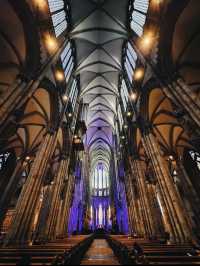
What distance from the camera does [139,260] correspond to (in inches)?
116

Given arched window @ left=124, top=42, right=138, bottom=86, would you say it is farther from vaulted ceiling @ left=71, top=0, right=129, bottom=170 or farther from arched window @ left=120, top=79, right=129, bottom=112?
arched window @ left=120, top=79, right=129, bottom=112

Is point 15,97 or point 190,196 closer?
point 15,97

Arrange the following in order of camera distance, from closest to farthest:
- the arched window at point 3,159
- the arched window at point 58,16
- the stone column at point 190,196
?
1. the arched window at point 58,16
2. the stone column at point 190,196
3. the arched window at point 3,159

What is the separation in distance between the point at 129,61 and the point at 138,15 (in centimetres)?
436

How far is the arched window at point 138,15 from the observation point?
1439cm

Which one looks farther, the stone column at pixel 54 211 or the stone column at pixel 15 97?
the stone column at pixel 54 211

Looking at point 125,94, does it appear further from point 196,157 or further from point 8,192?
point 8,192

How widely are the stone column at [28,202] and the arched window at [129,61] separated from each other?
11192 millimetres

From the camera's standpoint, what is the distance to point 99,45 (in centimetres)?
2003

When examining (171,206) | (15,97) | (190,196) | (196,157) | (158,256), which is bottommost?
(158,256)

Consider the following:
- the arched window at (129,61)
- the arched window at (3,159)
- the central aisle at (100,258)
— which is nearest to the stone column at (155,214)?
the central aisle at (100,258)

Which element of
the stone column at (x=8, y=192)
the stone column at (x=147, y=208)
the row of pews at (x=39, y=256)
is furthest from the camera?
the stone column at (x=8, y=192)

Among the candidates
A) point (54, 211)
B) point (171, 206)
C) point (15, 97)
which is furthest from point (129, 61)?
point (54, 211)

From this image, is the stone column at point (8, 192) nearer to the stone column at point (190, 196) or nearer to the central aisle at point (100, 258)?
the central aisle at point (100, 258)
